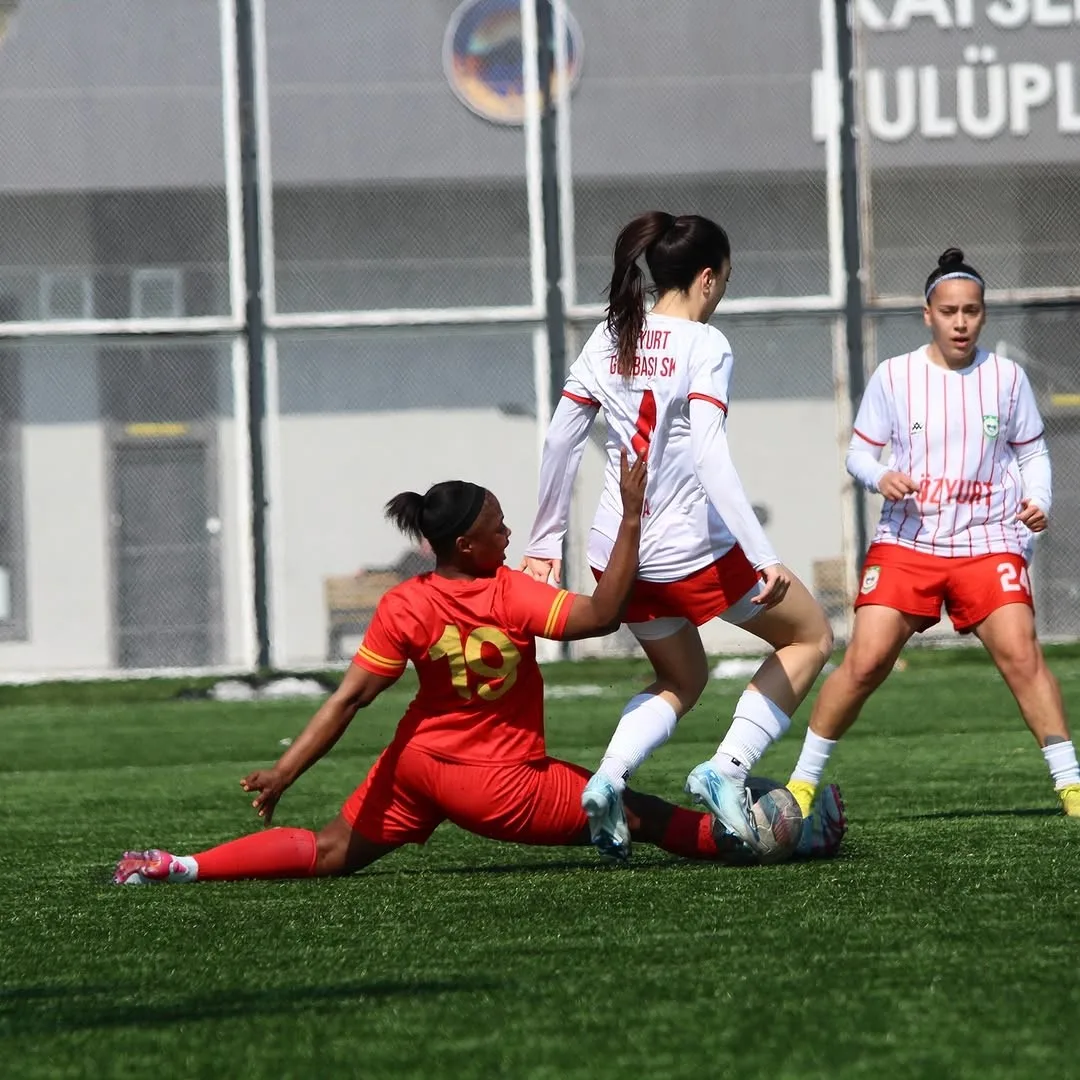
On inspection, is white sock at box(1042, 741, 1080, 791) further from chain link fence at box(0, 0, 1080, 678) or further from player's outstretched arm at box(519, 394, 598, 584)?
chain link fence at box(0, 0, 1080, 678)

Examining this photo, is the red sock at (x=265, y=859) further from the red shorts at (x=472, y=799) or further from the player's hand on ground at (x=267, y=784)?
the player's hand on ground at (x=267, y=784)

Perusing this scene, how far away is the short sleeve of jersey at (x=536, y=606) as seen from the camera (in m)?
4.48

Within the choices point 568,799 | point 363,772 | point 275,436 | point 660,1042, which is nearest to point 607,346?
point 568,799

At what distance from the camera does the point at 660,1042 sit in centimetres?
276

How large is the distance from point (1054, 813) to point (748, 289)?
33.2 feet

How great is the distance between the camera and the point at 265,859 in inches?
188

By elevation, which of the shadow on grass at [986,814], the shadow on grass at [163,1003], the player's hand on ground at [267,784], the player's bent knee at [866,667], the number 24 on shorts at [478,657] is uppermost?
the number 24 on shorts at [478,657]

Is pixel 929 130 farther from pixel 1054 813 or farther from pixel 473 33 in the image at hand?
pixel 1054 813

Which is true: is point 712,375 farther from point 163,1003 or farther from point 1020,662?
point 163,1003

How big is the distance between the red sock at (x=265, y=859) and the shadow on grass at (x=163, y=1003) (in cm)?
140

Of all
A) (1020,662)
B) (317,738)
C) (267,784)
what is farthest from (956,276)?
(267,784)

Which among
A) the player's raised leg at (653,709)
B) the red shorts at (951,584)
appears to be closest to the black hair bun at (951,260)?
the red shorts at (951,584)

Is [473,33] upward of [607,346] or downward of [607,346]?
upward

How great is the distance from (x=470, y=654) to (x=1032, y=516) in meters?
1.70
